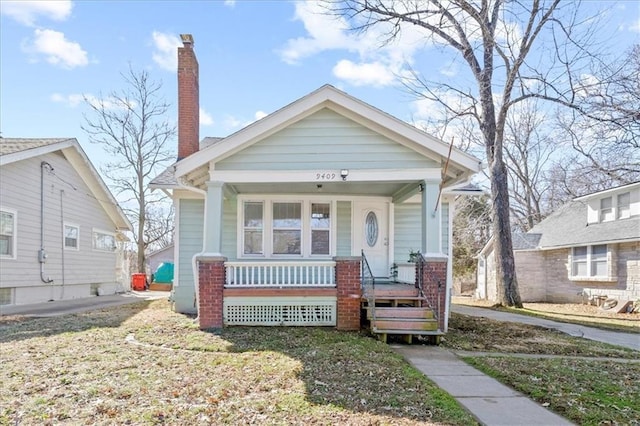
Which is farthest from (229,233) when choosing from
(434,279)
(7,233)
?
(7,233)

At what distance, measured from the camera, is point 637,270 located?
569 inches

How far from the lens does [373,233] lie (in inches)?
416

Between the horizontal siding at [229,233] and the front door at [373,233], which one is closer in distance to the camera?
the horizontal siding at [229,233]

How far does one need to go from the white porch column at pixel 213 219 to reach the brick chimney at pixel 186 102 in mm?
2606

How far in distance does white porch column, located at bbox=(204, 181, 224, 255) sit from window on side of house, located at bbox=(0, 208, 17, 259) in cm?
722

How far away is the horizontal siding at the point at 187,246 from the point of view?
1048 centimetres

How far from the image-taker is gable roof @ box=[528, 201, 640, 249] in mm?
15188

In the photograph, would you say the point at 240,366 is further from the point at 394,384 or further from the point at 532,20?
the point at 532,20

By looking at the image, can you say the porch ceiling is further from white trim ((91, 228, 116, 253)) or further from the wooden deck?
white trim ((91, 228, 116, 253))

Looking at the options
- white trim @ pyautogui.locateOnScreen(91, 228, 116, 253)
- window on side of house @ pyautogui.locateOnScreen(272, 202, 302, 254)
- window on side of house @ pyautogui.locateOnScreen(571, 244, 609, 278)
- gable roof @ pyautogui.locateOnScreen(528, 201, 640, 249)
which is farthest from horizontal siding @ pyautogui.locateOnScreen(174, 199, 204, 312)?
window on side of house @ pyautogui.locateOnScreen(571, 244, 609, 278)

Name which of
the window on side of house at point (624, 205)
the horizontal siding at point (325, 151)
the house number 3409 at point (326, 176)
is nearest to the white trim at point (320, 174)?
the house number 3409 at point (326, 176)

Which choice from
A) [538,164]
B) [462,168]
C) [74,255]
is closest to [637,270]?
[462,168]

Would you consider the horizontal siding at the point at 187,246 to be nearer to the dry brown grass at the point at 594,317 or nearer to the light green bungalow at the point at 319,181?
the light green bungalow at the point at 319,181

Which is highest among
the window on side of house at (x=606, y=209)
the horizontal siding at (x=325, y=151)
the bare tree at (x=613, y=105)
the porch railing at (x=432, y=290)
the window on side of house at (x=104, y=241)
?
the bare tree at (x=613, y=105)
